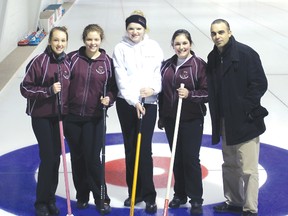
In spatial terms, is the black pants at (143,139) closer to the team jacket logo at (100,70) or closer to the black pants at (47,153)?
the team jacket logo at (100,70)

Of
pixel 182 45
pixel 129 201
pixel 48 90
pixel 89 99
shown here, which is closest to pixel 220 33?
pixel 182 45

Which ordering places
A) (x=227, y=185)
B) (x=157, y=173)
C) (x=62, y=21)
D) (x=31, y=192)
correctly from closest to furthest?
(x=227, y=185) → (x=31, y=192) → (x=157, y=173) → (x=62, y=21)

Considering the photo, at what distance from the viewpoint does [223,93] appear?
4.88m

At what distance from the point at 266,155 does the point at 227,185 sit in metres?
1.86

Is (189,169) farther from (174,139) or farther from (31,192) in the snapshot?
(31,192)

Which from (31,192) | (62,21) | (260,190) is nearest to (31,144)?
(31,192)

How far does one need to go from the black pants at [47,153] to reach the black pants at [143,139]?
0.59 meters

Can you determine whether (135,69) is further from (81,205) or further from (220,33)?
(81,205)

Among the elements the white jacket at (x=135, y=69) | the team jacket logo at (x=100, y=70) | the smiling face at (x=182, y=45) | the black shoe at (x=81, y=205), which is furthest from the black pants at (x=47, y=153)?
the smiling face at (x=182, y=45)

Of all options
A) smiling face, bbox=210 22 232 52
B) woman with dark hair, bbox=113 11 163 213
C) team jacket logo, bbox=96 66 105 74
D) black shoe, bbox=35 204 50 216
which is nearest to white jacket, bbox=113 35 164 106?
woman with dark hair, bbox=113 11 163 213

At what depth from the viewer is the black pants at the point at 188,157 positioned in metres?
5.09

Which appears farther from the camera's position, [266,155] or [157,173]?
[266,155]

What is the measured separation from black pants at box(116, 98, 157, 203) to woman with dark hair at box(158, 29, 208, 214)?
0.16 m

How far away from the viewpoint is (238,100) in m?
4.87
